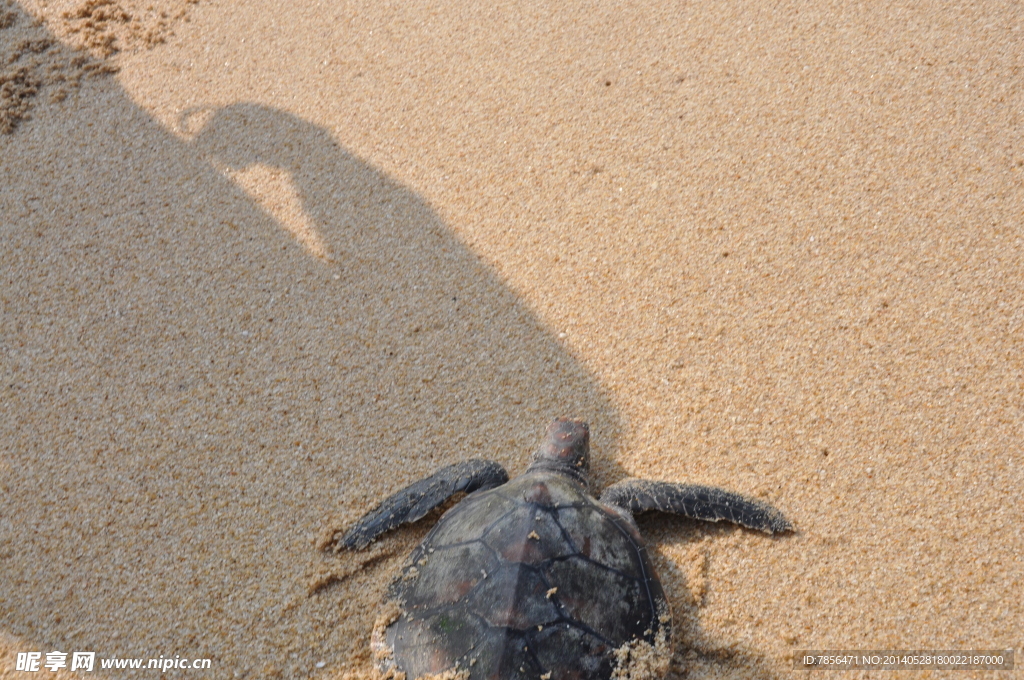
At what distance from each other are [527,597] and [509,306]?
1.27m

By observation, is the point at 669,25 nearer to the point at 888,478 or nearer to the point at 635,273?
the point at 635,273

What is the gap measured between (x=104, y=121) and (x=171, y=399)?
1892 millimetres

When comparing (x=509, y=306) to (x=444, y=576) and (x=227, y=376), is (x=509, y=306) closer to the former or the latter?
(x=227, y=376)

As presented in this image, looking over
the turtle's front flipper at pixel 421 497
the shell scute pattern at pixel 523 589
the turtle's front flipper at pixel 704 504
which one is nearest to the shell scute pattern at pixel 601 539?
the shell scute pattern at pixel 523 589

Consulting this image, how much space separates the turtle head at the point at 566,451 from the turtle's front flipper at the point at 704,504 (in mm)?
145

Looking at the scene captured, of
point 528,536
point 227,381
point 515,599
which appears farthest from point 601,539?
point 227,381

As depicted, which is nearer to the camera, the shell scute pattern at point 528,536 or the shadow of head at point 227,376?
the shell scute pattern at point 528,536

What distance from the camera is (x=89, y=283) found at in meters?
3.00

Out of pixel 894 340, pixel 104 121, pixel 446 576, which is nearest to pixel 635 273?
pixel 894 340

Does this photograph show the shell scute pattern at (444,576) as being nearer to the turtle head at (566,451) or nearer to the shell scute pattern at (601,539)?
the shell scute pattern at (601,539)

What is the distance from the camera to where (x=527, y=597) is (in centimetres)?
175

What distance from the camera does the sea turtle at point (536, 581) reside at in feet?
5.63

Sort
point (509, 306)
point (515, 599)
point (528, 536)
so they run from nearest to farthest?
point (515, 599)
point (528, 536)
point (509, 306)

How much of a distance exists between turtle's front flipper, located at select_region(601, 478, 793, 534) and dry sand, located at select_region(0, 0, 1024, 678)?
77mm
